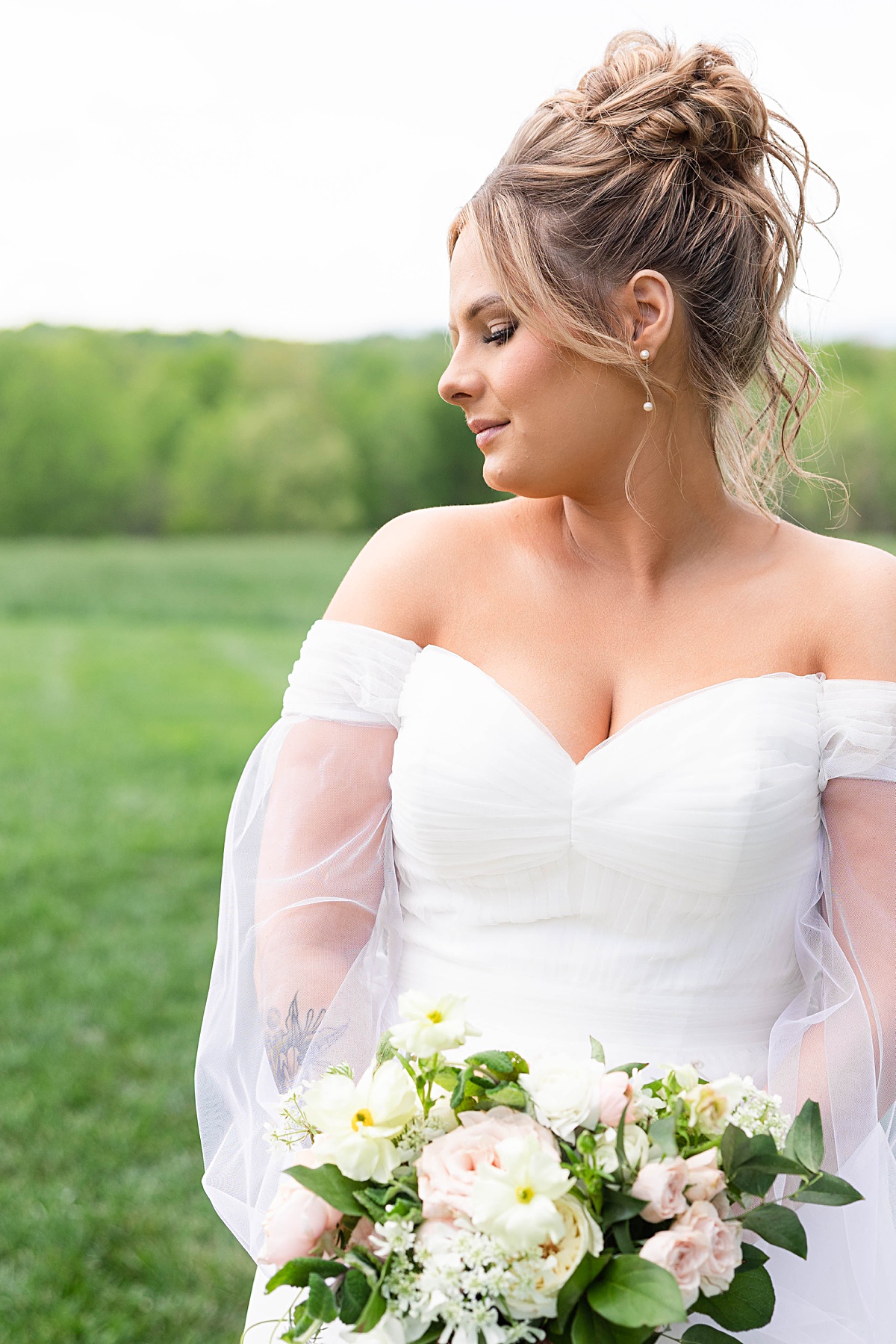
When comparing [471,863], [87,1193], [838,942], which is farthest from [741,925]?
[87,1193]

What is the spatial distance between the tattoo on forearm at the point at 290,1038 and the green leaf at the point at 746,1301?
27.0 inches

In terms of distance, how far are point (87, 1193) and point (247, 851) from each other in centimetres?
226

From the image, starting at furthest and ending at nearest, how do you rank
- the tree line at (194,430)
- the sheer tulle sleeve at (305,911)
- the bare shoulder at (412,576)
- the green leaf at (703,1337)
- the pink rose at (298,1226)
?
the tree line at (194,430), the bare shoulder at (412,576), the sheer tulle sleeve at (305,911), the green leaf at (703,1337), the pink rose at (298,1226)

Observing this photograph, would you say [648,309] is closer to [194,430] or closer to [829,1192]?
[829,1192]

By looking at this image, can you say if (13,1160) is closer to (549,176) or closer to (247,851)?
(247,851)

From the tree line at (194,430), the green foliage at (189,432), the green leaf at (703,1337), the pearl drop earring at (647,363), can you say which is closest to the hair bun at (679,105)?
the pearl drop earring at (647,363)

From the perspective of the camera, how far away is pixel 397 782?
1938mm

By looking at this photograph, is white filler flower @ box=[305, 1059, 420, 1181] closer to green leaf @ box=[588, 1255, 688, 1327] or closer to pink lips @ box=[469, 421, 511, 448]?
green leaf @ box=[588, 1255, 688, 1327]

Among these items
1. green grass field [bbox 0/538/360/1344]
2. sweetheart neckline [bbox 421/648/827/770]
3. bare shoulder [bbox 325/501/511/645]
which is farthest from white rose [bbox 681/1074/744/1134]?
green grass field [bbox 0/538/360/1344]

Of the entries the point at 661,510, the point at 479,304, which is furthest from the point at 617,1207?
the point at 479,304

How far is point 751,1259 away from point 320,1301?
1.59ft

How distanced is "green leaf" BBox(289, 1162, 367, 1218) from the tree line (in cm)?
1136

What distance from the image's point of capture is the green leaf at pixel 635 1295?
4.00 feet

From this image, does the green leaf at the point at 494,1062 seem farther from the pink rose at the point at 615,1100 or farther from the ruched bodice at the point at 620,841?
the ruched bodice at the point at 620,841
